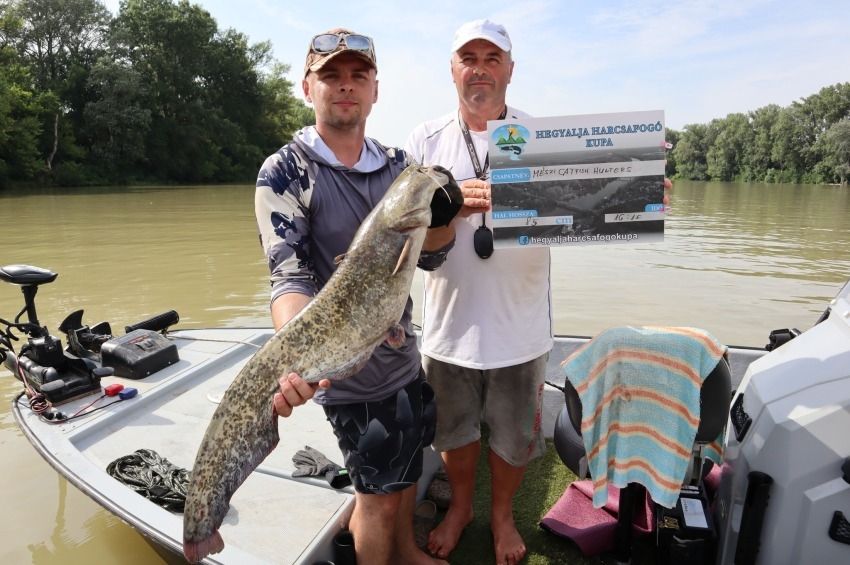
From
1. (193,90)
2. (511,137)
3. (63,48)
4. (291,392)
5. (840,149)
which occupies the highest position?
(63,48)

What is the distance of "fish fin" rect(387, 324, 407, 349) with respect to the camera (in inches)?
85.8

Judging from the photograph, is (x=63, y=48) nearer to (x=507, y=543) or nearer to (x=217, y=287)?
(x=217, y=287)

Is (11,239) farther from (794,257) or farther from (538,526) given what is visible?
(794,257)

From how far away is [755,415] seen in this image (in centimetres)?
245

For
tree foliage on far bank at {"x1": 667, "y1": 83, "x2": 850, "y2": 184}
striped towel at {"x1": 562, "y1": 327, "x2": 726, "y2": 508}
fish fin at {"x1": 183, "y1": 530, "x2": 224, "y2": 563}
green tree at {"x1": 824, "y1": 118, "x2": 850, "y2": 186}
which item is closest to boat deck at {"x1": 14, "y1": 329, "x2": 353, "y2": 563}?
fish fin at {"x1": 183, "y1": 530, "x2": 224, "y2": 563}

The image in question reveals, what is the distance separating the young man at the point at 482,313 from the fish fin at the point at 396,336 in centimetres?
73

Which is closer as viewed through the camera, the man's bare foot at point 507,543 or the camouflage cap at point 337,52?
the camouflage cap at point 337,52

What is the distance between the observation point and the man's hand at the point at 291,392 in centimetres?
196

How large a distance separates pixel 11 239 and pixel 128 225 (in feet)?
12.1

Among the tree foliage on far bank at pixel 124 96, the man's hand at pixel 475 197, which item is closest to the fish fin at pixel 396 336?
the man's hand at pixel 475 197

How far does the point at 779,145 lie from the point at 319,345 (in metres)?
82.7

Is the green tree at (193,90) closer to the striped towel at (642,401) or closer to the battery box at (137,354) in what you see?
the battery box at (137,354)

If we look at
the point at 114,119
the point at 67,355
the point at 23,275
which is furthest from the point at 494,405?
the point at 114,119

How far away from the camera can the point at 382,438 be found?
2.44 meters
